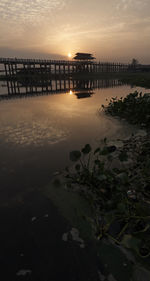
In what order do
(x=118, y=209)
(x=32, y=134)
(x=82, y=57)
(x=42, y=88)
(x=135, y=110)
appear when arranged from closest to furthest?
(x=118, y=209) < (x=32, y=134) < (x=135, y=110) < (x=42, y=88) < (x=82, y=57)

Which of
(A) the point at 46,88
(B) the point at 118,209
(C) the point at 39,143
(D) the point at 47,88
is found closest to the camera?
(B) the point at 118,209

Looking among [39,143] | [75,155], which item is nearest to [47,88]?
Result: [39,143]

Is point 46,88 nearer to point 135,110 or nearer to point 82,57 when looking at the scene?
point 135,110

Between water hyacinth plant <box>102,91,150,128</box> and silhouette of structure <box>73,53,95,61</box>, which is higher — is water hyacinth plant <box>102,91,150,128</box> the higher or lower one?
the lower one

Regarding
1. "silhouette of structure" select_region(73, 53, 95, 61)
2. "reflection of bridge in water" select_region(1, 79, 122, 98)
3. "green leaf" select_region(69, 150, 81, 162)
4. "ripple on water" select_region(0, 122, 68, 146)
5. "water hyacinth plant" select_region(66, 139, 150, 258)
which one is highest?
"silhouette of structure" select_region(73, 53, 95, 61)

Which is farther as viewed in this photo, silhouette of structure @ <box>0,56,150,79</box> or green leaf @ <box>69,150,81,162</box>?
silhouette of structure @ <box>0,56,150,79</box>

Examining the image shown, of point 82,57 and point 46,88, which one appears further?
point 82,57

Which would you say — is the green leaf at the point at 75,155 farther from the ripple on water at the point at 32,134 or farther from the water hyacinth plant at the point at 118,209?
the ripple on water at the point at 32,134

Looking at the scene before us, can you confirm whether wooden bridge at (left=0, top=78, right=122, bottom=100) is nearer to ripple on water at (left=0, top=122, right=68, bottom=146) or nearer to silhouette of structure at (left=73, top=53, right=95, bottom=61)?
ripple on water at (left=0, top=122, right=68, bottom=146)

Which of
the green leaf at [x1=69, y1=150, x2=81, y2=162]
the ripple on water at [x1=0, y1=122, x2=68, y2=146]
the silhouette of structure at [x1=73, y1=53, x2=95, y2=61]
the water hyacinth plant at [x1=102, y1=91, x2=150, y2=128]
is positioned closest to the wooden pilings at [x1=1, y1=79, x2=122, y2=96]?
the ripple on water at [x1=0, y1=122, x2=68, y2=146]

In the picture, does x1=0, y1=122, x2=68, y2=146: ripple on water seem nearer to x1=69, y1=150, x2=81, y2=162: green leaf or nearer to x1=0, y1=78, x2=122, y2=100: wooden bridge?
x1=69, y1=150, x2=81, y2=162: green leaf

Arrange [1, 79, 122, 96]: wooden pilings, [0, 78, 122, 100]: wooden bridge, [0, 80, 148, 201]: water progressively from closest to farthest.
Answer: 1. [0, 80, 148, 201]: water
2. [0, 78, 122, 100]: wooden bridge
3. [1, 79, 122, 96]: wooden pilings

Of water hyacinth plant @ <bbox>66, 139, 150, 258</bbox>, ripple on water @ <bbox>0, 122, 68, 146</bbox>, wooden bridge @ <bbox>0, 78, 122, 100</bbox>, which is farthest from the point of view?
wooden bridge @ <bbox>0, 78, 122, 100</bbox>

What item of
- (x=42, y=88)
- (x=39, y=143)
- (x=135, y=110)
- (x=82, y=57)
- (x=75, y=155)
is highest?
(x=82, y=57)
